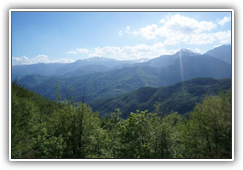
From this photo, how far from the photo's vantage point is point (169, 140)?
11.7m
